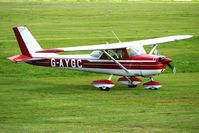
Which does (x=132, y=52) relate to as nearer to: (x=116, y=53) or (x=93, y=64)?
(x=116, y=53)

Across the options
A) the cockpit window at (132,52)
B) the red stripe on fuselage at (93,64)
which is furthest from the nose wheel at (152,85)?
the cockpit window at (132,52)

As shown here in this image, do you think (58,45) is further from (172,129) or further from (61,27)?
(172,129)

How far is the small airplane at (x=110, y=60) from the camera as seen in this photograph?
28.0 m

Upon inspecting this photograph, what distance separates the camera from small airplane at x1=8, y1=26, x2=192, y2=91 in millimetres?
27969

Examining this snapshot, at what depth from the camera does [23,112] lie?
22.8m

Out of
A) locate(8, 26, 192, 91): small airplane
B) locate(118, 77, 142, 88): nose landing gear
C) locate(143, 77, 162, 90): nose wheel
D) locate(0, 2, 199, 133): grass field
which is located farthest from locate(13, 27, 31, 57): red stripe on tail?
locate(143, 77, 162, 90): nose wheel

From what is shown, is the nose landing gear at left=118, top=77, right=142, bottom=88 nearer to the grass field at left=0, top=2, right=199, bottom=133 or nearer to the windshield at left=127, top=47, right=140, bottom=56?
the grass field at left=0, top=2, right=199, bottom=133

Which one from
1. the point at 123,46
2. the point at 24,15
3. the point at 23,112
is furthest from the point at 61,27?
the point at 23,112

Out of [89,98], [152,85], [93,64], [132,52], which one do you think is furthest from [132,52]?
[89,98]

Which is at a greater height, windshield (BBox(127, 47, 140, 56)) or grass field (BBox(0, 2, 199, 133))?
windshield (BBox(127, 47, 140, 56))

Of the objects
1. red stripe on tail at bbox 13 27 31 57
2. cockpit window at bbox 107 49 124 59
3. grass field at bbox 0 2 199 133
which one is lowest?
grass field at bbox 0 2 199 133

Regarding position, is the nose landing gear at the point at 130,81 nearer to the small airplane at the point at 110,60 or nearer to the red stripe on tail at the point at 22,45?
the small airplane at the point at 110,60

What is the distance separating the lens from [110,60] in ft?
94.1

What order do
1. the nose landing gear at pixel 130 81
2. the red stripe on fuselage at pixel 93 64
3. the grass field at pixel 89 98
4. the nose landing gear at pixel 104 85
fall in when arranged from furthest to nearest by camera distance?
the nose landing gear at pixel 130 81 < the nose landing gear at pixel 104 85 < the red stripe on fuselage at pixel 93 64 < the grass field at pixel 89 98
